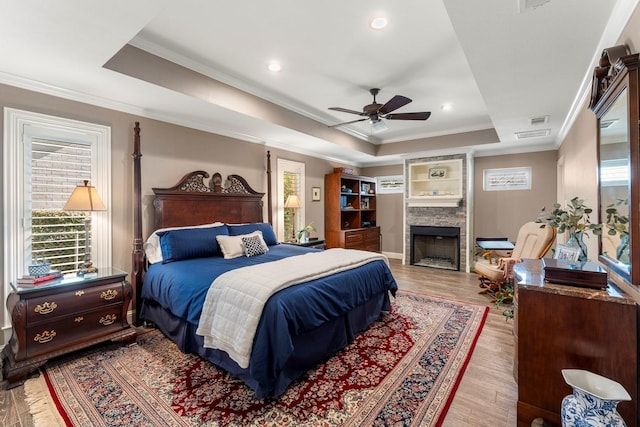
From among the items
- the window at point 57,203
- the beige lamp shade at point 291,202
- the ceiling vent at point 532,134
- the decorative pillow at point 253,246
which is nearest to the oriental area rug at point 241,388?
the window at point 57,203

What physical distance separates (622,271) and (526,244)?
2.70 m

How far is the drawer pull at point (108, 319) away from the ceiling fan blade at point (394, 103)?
136 inches

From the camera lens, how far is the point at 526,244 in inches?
160

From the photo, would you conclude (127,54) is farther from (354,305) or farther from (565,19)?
(565,19)

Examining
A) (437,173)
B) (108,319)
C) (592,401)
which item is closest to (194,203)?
(108,319)

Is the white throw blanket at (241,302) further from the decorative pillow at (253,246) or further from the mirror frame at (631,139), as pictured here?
the mirror frame at (631,139)

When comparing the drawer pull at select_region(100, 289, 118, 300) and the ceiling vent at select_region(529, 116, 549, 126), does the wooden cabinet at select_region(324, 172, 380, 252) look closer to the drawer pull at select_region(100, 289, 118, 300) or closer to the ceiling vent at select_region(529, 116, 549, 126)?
the ceiling vent at select_region(529, 116, 549, 126)

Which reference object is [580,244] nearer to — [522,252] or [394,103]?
[394,103]

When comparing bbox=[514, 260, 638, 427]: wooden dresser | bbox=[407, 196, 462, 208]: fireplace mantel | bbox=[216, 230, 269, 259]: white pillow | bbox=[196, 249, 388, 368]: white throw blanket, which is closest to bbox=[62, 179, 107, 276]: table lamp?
bbox=[216, 230, 269, 259]: white pillow

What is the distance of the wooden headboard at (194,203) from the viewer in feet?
10.7

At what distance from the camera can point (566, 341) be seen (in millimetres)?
1604

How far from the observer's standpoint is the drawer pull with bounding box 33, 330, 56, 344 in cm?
228

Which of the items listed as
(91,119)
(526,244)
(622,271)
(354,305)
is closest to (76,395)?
(354,305)

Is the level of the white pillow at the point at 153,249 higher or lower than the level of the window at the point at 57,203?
lower
